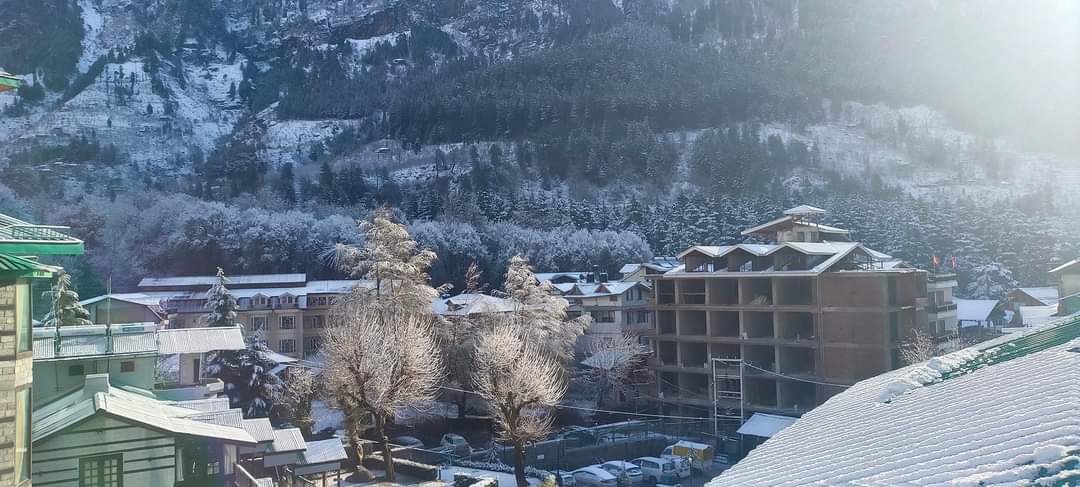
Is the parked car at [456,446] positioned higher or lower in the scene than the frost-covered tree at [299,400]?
lower

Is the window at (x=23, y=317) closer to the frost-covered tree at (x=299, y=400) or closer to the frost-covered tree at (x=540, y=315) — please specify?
the frost-covered tree at (x=299, y=400)

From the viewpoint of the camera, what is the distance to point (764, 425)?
32.2 metres

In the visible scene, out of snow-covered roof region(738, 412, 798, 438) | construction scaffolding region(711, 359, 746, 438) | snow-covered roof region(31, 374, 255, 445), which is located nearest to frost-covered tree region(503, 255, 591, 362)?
construction scaffolding region(711, 359, 746, 438)

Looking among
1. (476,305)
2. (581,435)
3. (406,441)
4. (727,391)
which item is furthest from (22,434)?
(476,305)

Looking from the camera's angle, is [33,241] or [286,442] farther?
[286,442]

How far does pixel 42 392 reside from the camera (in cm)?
1847

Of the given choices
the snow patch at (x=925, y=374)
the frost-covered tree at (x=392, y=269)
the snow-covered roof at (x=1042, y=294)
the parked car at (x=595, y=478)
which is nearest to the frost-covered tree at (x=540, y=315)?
the frost-covered tree at (x=392, y=269)

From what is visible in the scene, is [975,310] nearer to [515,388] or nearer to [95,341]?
[515,388]

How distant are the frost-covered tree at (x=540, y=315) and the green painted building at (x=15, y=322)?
27772 millimetres

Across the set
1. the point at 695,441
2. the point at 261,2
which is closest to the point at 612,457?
the point at 695,441

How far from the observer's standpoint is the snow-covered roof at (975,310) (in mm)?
56000

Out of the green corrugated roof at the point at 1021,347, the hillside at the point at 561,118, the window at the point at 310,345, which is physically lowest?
the window at the point at 310,345

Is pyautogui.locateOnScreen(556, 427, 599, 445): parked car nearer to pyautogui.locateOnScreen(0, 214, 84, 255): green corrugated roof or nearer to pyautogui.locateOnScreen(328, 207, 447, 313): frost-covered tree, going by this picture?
pyautogui.locateOnScreen(328, 207, 447, 313): frost-covered tree

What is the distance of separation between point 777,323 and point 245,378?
24580mm
